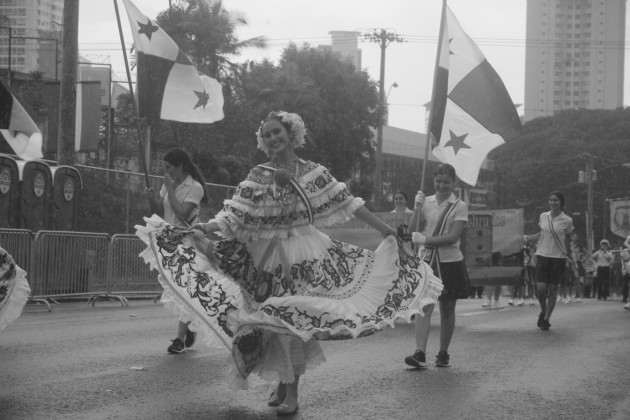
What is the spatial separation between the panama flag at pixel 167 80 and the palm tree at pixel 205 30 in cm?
2775

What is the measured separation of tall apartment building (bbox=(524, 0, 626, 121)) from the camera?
173 metres

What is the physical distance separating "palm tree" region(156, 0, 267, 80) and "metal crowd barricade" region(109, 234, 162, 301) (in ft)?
72.2

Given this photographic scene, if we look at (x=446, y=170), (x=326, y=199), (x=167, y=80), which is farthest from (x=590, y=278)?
(x=326, y=199)

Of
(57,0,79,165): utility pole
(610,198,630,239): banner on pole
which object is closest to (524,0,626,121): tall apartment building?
(610,198,630,239): banner on pole

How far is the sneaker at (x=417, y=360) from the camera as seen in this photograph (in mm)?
7883

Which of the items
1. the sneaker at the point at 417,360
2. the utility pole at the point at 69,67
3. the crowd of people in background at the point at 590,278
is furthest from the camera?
the crowd of people in background at the point at 590,278

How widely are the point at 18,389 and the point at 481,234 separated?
10374 millimetres

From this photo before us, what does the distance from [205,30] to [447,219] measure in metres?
31.9

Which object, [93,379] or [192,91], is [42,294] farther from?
[93,379]

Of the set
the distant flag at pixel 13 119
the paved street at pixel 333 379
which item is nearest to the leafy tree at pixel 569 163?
the paved street at pixel 333 379

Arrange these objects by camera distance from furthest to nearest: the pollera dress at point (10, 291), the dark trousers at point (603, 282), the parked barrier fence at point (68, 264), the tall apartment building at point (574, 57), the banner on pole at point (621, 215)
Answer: the tall apartment building at point (574, 57) → the banner on pole at point (621, 215) → the dark trousers at point (603, 282) → the parked barrier fence at point (68, 264) → the pollera dress at point (10, 291)

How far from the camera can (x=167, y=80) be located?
34.7 ft

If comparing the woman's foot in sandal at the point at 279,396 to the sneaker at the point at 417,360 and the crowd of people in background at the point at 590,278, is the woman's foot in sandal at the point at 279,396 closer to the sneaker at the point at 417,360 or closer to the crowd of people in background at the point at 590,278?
the sneaker at the point at 417,360

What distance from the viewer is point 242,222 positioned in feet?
19.9
